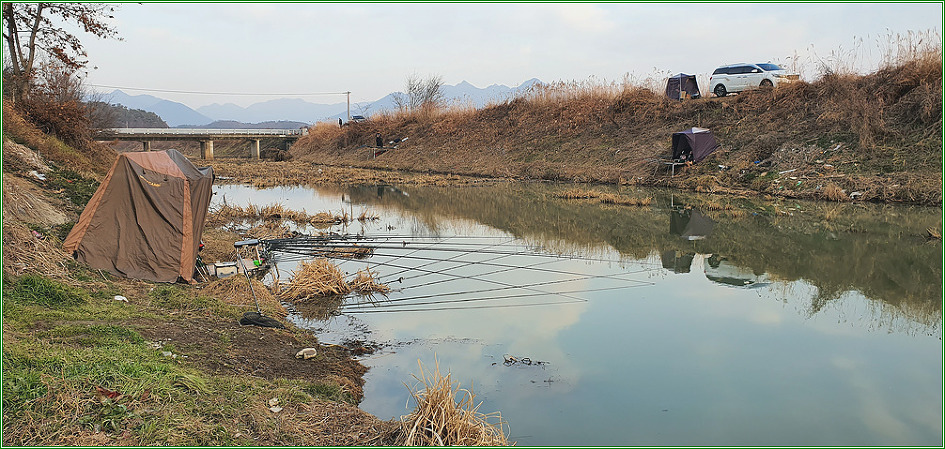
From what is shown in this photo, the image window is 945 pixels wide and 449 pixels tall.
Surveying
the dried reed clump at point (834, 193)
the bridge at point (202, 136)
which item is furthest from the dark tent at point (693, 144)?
the bridge at point (202, 136)

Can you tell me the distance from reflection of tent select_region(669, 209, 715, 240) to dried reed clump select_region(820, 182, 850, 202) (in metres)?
3.98

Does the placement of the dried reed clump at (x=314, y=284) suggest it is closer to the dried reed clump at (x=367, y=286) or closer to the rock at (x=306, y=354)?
the dried reed clump at (x=367, y=286)

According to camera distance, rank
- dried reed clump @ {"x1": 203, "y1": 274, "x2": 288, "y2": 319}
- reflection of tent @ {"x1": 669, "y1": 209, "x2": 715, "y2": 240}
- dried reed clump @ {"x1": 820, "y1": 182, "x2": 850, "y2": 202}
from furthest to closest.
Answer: dried reed clump @ {"x1": 820, "y1": 182, "x2": 850, "y2": 202}, reflection of tent @ {"x1": 669, "y1": 209, "x2": 715, "y2": 240}, dried reed clump @ {"x1": 203, "y1": 274, "x2": 288, "y2": 319}

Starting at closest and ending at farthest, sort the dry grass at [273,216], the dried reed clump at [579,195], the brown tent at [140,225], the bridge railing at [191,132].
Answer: the brown tent at [140,225] < the dry grass at [273,216] < the dried reed clump at [579,195] < the bridge railing at [191,132]

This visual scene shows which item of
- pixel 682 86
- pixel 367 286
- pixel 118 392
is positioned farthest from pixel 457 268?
pixel 682 86

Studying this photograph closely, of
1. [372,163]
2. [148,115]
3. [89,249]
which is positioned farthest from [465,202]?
[148,115]

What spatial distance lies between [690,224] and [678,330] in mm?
8203

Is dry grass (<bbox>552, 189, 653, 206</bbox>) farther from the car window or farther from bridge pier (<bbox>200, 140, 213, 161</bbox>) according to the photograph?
bridge pier (<bbox>200, 140, 213, 161</bbox>)

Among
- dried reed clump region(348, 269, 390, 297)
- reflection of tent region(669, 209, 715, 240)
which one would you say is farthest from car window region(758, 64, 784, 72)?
dried reed clump region(348, 269, 390, 297)

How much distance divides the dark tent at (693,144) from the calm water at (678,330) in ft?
29.7

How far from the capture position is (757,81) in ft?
90.1

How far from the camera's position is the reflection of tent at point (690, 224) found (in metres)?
13.7

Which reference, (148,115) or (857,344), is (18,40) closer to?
(857,344)

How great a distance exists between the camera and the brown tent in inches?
324
